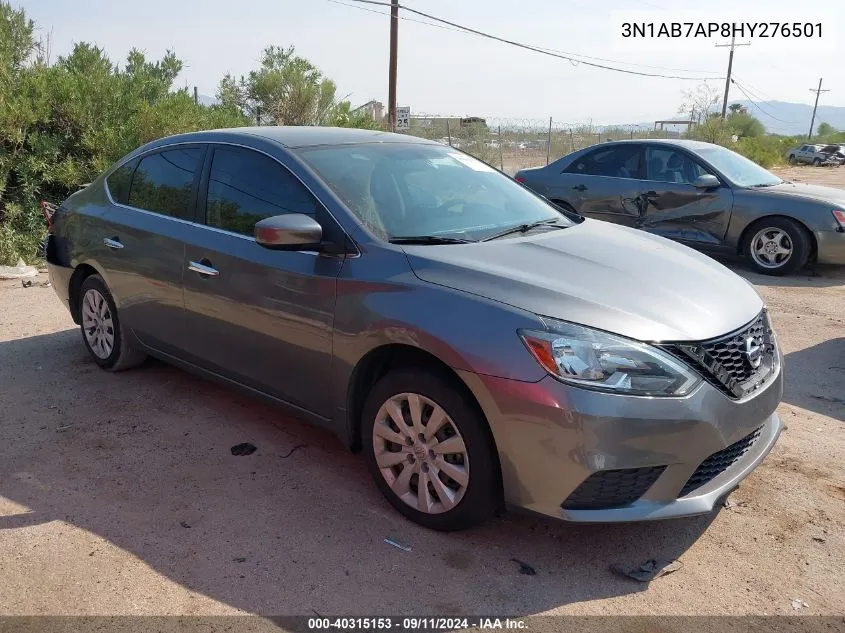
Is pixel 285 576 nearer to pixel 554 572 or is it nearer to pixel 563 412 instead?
pixel 554 572

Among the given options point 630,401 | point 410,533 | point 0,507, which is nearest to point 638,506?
point 630,401

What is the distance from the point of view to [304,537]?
3398mm

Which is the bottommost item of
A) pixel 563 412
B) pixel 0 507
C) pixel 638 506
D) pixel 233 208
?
pixel 0 507

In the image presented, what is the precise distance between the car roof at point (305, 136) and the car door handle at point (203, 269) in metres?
0.77

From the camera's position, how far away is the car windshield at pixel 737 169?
9234 millimetres

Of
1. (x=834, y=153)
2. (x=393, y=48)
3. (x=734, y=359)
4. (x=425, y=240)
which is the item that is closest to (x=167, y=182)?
(x=425, y=240)

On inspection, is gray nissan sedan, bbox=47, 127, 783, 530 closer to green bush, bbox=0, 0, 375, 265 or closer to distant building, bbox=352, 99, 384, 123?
green bush, bbox=0, 0, 375, 265

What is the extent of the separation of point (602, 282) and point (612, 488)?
88 cm

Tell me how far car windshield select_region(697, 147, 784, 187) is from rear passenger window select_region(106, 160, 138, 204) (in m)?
6.82

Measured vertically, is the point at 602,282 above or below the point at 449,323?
above

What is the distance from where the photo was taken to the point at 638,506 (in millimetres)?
2998

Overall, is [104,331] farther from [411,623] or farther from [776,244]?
[776,244]

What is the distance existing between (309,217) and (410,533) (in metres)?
1.54

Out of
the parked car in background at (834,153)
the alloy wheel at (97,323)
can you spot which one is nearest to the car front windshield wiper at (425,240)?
the alloy wheel at (97,323)
